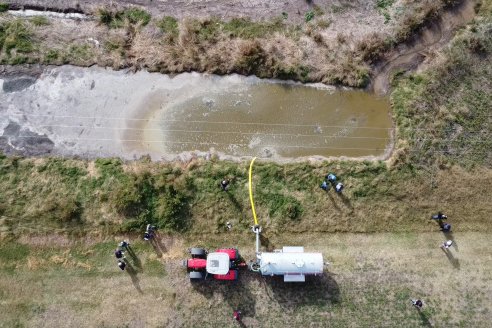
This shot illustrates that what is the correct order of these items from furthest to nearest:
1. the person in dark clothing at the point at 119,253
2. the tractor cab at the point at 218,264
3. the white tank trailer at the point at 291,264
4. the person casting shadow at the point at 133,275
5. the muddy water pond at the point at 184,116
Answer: the muddy water pond at the point at 184,116
the person casting shadow at the point at 133,275
the person in dark clothing at the point at 119,253
the white tank trailer at the point at 291,264
the tractor cab at the point at 218,264

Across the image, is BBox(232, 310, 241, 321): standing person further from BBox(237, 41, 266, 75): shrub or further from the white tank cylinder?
BBox(237, 41, 266, 75): shrub

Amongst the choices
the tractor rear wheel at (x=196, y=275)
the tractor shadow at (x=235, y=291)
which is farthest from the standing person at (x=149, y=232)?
the tractor shadow at (x=235, y=291)

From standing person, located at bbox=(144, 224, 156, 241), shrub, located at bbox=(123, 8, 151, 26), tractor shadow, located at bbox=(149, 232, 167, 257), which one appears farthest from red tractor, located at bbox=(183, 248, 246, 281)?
shrub, located at bbox=(123, 8, 151, 26)

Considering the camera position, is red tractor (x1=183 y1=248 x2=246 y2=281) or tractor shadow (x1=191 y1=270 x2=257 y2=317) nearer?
red tractor (x1=183 y1=248 x2=246 y2=281)

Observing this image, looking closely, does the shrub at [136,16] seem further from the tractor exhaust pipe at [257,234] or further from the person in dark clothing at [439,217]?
the person in dark clothing at [439,217]

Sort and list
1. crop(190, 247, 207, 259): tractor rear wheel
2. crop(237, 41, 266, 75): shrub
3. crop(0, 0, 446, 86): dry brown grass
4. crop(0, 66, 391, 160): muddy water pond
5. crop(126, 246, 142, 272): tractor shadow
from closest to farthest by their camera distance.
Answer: crop(190, 247, 207, 259): tractor rear wheel
crop(126, 246, 142, 272): tractor shadow
crop(0, 66, 391, 160): muddy water pond
crop(237, 41, 266, 75): shrub
crop(0, 0, 446, 86): dry brown grass

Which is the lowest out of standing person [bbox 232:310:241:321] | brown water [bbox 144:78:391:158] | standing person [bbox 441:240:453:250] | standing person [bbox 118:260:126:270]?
standing person [bbox 232:310:241:321]
